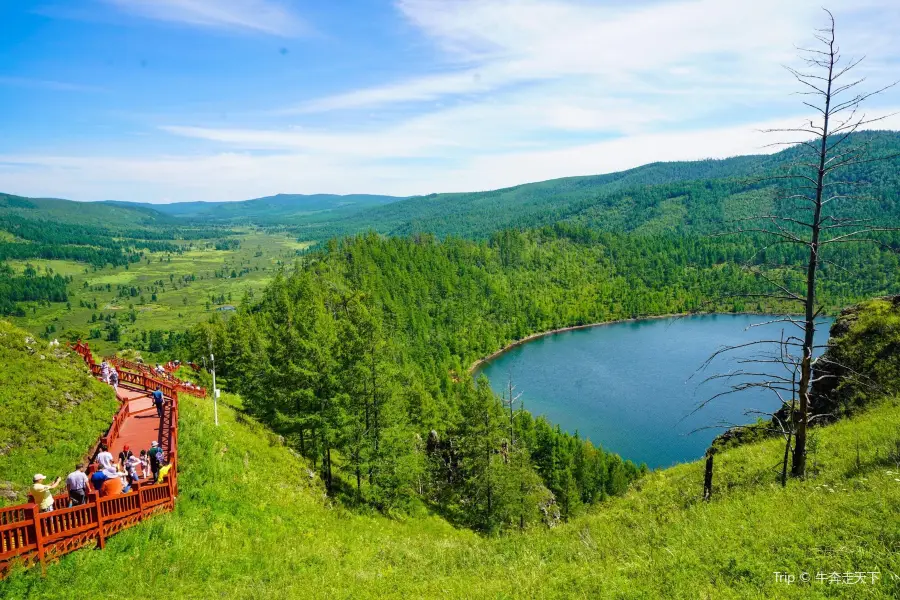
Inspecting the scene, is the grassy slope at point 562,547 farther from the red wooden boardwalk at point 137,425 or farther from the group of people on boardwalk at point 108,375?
the group of people on boardwalk at point 108,375

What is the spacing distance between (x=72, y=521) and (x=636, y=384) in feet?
338

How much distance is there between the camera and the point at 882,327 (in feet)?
78.0

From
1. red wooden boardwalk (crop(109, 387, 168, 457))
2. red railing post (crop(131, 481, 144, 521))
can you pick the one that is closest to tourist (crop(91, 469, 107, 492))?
red railing post (crop(131, 481, 144, 521))

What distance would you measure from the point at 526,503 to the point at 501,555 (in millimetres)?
24005

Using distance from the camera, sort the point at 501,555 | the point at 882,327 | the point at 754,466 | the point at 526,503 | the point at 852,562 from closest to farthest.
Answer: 1. the point at 852,562
2. the point at 501,555
3. the point at 754,466
4. the point at 882,327
5. the point at 526,503

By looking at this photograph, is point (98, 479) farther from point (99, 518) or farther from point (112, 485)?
point (99, 518)

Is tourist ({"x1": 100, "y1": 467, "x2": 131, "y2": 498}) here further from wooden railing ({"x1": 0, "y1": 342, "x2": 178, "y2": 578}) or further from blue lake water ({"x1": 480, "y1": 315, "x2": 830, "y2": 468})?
blue lake water ({"x1": 480, "y1": 315, "x2": 830, "y2": 468})

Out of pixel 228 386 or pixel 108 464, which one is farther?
pixel 228 386

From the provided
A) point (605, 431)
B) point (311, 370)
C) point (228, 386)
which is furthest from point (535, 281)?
point (311, 370)

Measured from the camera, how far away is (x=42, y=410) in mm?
19797

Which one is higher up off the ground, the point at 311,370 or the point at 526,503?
the point at 311,370

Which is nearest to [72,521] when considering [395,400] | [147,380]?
[147,380]

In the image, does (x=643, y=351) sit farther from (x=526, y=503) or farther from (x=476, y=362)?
(x=526, y=503)

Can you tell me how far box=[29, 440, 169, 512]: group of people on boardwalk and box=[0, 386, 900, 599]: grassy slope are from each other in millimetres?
1387
